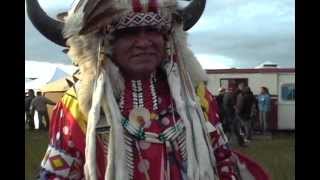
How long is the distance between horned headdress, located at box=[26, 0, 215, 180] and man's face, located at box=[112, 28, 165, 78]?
0.09 feet

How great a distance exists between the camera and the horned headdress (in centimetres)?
286

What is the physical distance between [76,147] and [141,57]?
44 cm

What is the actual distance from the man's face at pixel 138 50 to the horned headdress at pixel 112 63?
0.03 m

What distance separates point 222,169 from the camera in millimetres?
2994

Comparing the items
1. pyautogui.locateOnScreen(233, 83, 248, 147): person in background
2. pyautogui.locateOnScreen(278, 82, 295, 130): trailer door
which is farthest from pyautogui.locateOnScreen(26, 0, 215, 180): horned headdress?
pyautogui.locateOnScreen(278, 82, 295, 130): trailer door

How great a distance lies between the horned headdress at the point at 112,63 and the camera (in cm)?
286

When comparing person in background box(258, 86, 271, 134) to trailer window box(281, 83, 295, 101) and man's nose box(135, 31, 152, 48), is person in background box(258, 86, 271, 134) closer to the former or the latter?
trailer window box(281, 83, 295, 101)

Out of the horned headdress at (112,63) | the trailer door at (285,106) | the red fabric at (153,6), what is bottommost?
the trailer door at (285,106)

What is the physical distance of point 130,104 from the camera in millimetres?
2959

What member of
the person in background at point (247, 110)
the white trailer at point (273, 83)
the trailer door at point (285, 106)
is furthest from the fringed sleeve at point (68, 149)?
the trailer door at point (285, 106)

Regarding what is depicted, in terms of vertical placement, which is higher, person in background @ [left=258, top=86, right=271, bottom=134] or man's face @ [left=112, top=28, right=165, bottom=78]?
man's face @ [left=112, top=28, right=165, bottom=78]

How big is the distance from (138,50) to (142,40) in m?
0.04

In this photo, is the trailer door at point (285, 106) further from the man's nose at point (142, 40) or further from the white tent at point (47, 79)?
the man's nose at point (142, 40)
